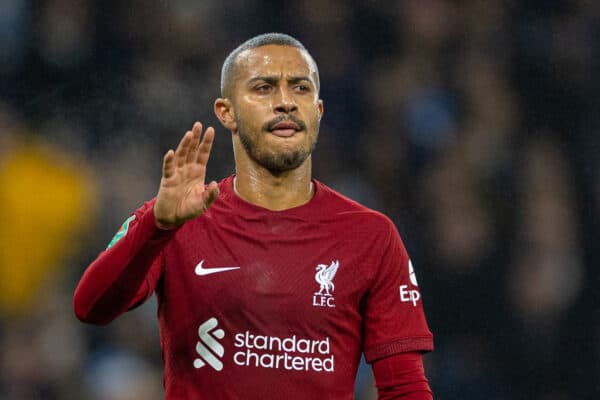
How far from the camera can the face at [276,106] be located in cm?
363

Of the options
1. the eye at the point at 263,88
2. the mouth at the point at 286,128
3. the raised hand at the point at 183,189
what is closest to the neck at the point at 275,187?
the mouth at the point at 286,128

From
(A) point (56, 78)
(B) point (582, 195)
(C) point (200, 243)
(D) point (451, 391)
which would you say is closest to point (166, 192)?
(C) point (200, 243)

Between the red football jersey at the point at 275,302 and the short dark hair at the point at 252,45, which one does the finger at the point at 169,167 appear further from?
the short dark hair at the point at 252,45

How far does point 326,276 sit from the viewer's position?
11.7ft

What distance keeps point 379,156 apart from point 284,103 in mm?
3261

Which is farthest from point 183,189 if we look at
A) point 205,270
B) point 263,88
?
point 263,88

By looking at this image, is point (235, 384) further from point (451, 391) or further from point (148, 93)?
point (148, 93)

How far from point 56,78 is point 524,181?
2.91 meters

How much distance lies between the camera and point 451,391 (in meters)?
6.19

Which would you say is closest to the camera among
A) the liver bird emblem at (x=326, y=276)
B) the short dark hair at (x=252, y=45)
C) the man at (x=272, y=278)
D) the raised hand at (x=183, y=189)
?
the raised hand at (x=183, y=189)

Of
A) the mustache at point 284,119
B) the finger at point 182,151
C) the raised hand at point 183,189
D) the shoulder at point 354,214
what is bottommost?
the shoulder at point 354,214

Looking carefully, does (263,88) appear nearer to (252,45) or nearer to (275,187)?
(252,45)

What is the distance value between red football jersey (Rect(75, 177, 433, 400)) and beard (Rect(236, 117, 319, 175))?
145 millimetres

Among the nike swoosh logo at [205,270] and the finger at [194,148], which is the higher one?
the finger at [194,148]
